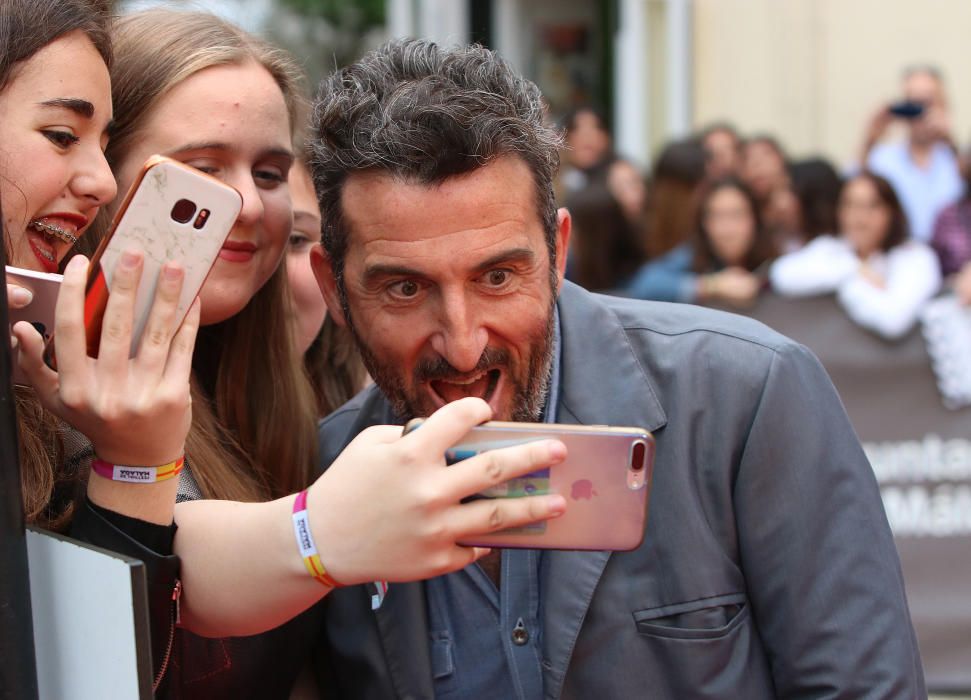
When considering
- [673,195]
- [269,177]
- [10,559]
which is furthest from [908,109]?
[10,559]

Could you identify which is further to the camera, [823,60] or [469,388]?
[823,60]

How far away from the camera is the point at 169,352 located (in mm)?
1758

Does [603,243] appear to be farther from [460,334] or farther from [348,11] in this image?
[348,11]

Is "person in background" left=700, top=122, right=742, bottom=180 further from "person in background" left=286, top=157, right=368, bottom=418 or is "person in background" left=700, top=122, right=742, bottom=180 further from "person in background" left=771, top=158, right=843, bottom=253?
"person in background" left=286, top=157, right=368, bottom=418

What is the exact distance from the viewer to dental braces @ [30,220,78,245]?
2.00 meters

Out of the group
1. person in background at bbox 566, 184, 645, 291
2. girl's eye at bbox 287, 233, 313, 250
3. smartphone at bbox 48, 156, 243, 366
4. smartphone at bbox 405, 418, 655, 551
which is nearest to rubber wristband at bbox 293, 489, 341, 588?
smartphone at bbox 405, 418, 655, 551

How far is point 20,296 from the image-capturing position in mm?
1782

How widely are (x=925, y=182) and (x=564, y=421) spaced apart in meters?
6.76

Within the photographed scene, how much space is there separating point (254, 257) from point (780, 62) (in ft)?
32.7

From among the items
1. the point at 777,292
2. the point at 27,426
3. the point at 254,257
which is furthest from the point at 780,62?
the point at 27,426

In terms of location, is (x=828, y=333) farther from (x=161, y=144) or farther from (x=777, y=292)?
(x=161, y=144)

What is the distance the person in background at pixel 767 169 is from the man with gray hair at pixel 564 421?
6.33 meters

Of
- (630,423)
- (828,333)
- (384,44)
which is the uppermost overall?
(384,44)

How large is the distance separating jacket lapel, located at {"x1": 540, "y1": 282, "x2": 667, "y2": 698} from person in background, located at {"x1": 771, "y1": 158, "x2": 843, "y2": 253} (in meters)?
5.00
